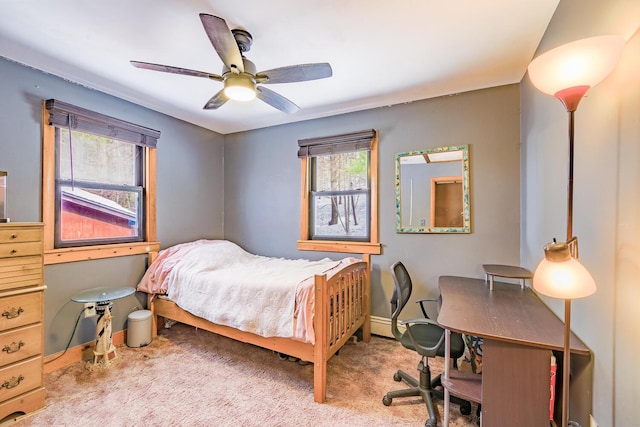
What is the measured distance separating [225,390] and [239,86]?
2.19 meters

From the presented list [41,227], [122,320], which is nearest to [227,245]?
[122,320]

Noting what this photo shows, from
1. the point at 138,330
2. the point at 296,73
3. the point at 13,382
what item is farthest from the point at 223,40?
the point at 138,330

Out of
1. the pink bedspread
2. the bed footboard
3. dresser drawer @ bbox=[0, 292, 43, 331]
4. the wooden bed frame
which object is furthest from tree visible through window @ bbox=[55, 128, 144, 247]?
the bed footboard

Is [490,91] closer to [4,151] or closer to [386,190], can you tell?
[386,190]

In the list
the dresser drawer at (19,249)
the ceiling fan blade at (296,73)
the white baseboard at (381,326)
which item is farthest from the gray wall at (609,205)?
the dresser drawer at (19,249)

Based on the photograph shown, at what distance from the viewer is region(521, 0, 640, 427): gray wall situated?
3.15 feet

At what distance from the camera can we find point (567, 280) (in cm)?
94

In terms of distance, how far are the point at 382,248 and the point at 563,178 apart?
1.68 metres

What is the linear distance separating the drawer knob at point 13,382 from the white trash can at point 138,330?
921 mm

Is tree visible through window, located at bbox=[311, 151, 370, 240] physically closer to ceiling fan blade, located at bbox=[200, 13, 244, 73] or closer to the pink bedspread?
the pink bedspread

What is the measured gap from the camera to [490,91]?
8.26ft

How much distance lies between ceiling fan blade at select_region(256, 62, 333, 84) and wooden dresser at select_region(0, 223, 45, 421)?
6.05 feet

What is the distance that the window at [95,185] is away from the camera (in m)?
2.29

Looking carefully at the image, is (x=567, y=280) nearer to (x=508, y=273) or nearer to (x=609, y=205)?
(x=609, y=205)
